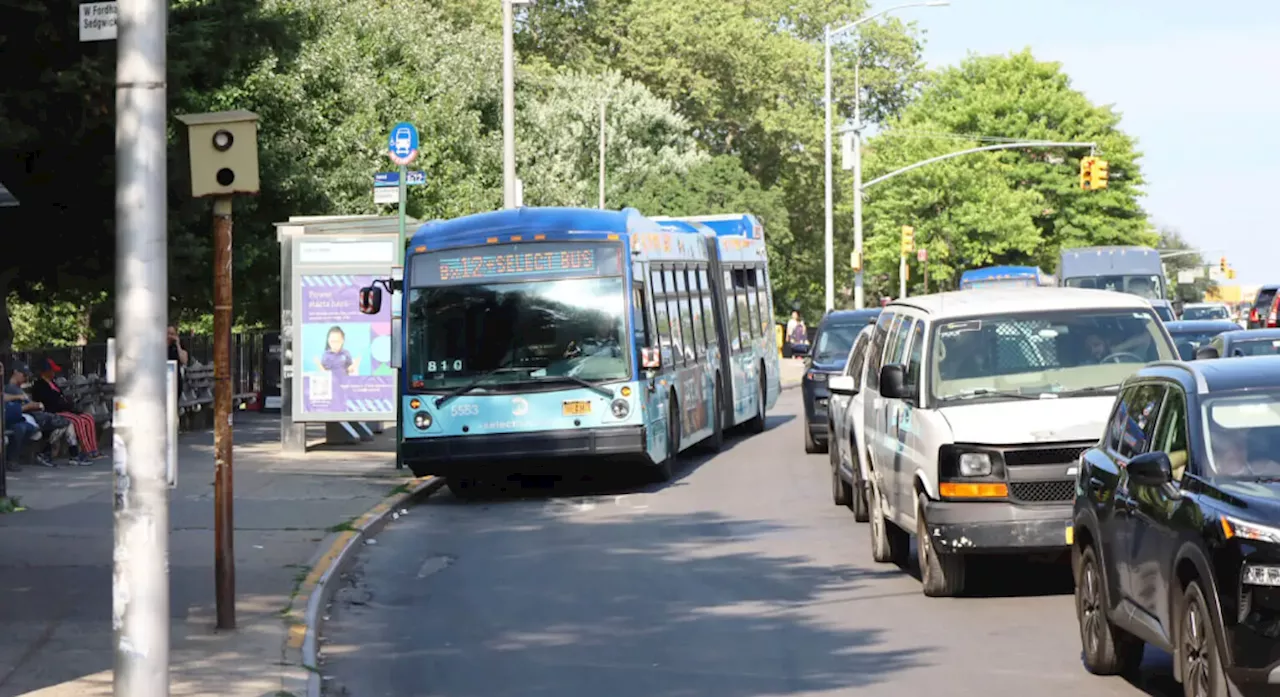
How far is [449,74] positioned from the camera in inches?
2181

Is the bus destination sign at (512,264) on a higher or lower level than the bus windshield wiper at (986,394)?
higher

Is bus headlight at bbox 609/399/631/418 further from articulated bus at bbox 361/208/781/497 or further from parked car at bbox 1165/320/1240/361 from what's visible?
parked car at bbox 1165/320/1240/361

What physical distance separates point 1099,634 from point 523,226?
12048 millimetres

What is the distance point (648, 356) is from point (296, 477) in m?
4.43

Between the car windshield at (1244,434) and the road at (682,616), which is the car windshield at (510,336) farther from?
the car windshield at (1244,434)

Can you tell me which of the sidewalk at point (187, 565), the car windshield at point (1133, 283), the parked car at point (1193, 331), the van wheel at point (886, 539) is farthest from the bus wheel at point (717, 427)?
the car windshield at point (1133, 283)

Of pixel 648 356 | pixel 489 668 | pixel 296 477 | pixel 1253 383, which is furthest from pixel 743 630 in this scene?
pixel 296 477

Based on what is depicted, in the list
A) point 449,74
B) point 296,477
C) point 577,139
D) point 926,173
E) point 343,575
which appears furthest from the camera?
point 926,173

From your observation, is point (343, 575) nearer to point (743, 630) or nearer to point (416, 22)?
point (743, 630)

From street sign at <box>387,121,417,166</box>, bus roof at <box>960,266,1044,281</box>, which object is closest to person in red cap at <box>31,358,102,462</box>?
street sign at <box>387,121,417,166</box>

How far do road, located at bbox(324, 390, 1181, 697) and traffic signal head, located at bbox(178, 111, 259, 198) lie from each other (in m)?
2.71

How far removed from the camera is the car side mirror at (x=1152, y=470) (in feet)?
28.7

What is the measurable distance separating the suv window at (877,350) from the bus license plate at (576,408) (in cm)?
469

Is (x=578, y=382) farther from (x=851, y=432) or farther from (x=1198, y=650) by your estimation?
(x=1198, y=650)
